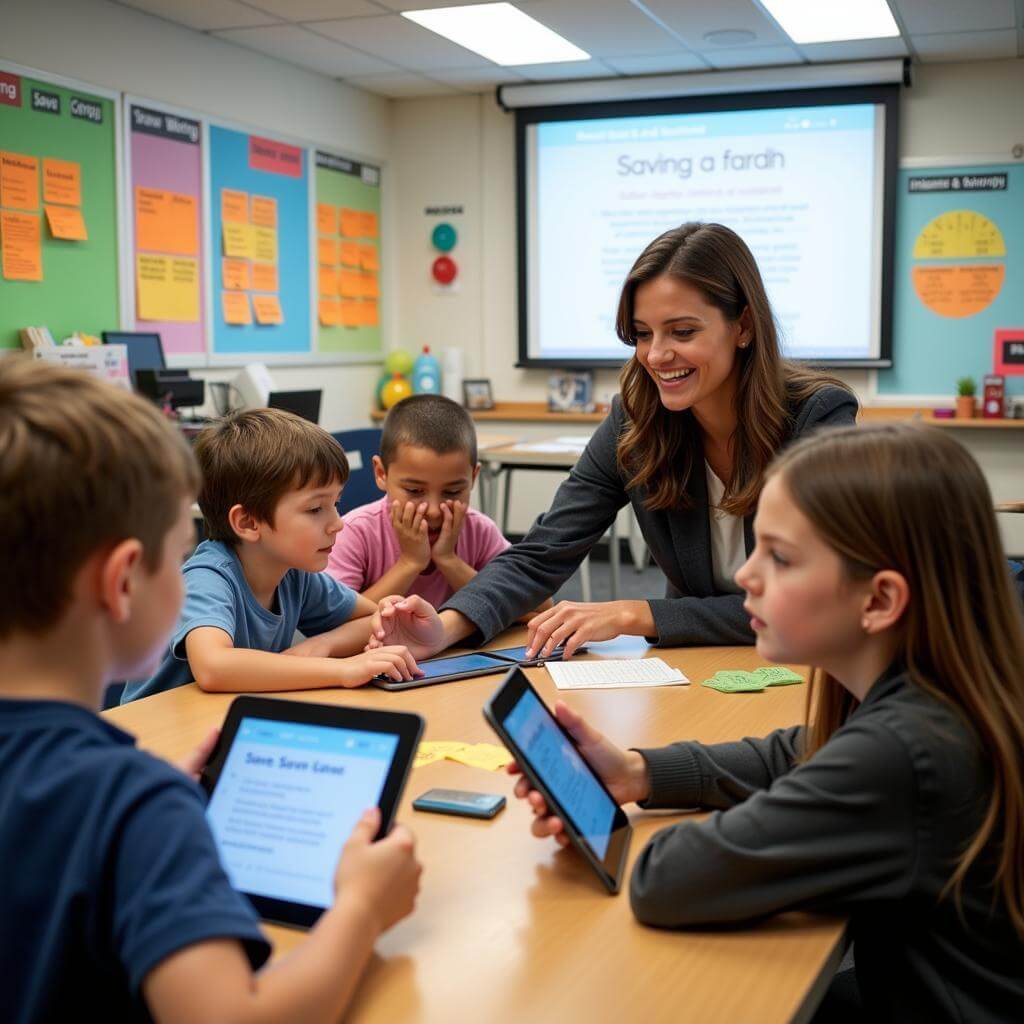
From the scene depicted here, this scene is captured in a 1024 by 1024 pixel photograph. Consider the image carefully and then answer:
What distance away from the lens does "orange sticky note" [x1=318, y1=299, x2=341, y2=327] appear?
19.8 feet

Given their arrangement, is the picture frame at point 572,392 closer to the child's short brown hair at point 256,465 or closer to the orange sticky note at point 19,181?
the orange sticky note at point 19,181

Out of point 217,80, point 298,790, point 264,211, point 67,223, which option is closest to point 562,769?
point 298,790

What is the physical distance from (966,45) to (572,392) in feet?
8.10

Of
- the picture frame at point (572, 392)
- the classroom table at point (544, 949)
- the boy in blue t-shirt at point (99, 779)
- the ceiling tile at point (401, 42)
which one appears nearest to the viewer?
the boy in blue t-shirt at point (99, 779)

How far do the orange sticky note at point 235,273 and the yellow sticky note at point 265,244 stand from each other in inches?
4.5

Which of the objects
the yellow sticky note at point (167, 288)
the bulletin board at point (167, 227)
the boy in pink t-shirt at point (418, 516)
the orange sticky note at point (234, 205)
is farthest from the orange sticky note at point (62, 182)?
the boy in pink t-shirt at point (418, 516)

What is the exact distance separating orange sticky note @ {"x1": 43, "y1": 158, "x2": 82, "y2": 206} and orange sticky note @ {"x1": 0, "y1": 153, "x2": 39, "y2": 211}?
0.05 meters

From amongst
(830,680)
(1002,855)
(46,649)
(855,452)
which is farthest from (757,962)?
(46,649)

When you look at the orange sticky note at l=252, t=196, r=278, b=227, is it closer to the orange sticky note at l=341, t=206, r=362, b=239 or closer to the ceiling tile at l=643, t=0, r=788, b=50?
the orange sticky note at l=341, t=206, r=362, b=239

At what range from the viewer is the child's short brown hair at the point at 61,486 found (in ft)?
2.53

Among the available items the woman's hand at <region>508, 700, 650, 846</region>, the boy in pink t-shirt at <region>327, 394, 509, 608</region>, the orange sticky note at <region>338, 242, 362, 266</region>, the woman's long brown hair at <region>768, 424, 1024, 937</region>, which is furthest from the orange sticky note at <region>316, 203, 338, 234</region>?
the woman's long brown hair at <region>768, 424, 1024, 937</region>

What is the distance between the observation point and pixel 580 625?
192cm

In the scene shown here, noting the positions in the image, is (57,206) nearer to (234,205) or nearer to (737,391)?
(234,205)

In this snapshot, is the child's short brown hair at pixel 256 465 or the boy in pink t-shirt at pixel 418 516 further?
the boy in pink t-shirt at pixel 418 516
